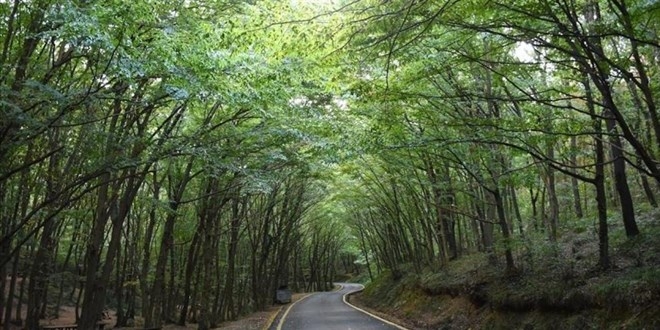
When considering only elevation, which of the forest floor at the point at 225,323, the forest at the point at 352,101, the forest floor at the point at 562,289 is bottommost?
the forest floor at the point at 225,323

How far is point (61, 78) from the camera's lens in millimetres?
9812

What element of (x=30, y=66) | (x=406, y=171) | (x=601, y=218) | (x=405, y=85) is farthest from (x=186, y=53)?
(x=406, y=171)

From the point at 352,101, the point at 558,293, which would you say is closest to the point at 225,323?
the point at 352,101

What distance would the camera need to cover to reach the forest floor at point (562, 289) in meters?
7.23

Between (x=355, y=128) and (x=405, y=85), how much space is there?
127 inches

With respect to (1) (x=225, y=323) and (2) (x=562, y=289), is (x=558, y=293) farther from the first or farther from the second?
(1) (x=225, y=323)

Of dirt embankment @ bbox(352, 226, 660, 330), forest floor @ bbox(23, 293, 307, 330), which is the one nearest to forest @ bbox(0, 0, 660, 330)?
dirt embankment @ bbox(352, 226, 660, 330)

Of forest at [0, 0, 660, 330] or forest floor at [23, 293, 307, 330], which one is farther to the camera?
forest floor at [23, 293, 307, 330]

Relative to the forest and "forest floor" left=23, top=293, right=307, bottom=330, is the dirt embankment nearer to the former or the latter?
the forest

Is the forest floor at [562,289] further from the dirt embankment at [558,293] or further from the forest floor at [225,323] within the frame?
the forest floor at [225,323]

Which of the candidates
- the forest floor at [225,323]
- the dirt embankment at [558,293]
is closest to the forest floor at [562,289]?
the dirt embankment at [558,293]

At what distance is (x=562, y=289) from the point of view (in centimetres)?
898

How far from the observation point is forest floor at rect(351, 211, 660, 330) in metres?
7.23

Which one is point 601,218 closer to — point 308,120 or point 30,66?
point 308,120
